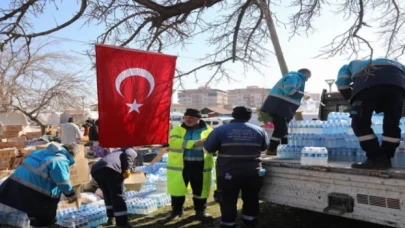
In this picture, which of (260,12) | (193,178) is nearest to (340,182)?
(193,178)

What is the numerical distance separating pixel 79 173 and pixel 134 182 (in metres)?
1.10

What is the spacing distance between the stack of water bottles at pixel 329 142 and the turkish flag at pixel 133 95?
160cm

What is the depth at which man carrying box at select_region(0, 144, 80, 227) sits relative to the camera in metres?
4.39

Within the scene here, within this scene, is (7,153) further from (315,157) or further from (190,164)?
(315,157)

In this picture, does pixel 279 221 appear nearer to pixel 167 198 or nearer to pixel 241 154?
pixel 241 154

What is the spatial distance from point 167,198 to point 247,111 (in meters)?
2.65

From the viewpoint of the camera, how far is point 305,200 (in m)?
3.88

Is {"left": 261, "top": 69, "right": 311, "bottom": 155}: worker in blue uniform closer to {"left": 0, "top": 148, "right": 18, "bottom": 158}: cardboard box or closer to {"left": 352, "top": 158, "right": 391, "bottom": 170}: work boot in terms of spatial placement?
{"left": 352, "top": 158, "right": 391, "bottom": 170}: work boot

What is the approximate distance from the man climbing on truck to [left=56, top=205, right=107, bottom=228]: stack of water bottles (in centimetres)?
345

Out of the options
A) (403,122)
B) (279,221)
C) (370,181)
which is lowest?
(279,221)

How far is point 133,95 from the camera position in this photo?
470 cm

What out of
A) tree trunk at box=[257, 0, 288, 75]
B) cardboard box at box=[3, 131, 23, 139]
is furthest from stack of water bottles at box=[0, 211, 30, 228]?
cardboard box at box=[3, 131, 23, 139]

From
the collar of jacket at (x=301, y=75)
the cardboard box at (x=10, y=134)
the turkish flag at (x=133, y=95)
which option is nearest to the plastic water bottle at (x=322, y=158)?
the collar of jacket at (x=301, y=75)

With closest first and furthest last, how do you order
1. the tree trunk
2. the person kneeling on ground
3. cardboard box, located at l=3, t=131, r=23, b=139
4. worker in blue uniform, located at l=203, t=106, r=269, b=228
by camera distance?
worker in blue uniform, located at l=203, t=106, r=269, b=228
the person kneeling on ground
the tree trunk
cardboard box, located at l=3, t=131, r=23, b=139
